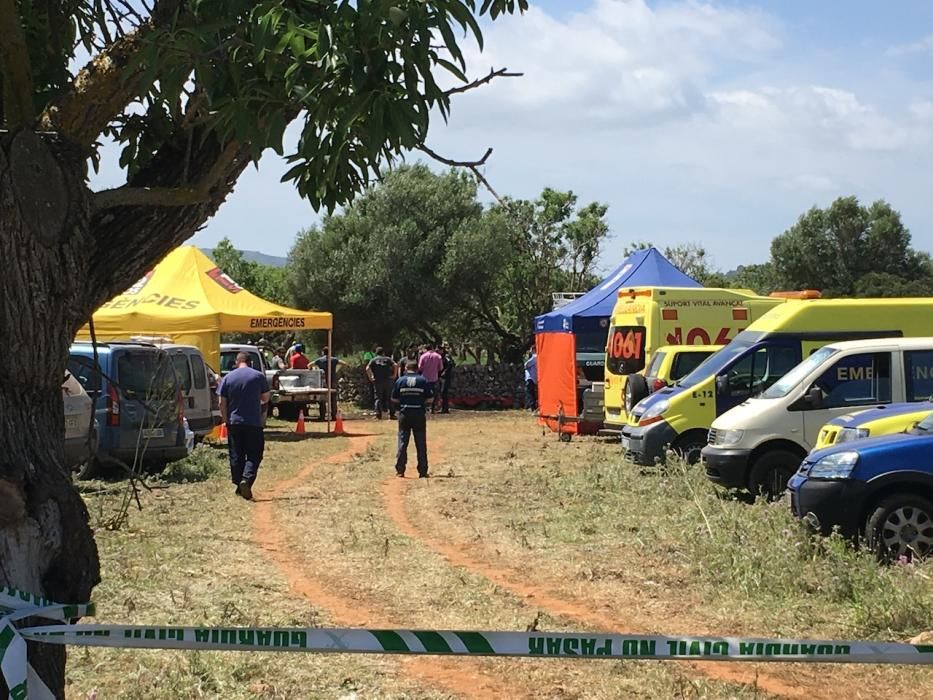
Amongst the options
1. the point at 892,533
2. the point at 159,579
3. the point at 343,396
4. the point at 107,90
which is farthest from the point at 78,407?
the point at 343,396

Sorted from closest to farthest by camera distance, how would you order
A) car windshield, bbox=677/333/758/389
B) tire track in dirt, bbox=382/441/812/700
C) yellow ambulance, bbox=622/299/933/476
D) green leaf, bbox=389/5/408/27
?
green leaf, bbox=389/5/408/27, tire track in dirt, bbox=382/441/812/700, yellow ambulance, bbox=622/299/933/476, car windshield, bbox=677/333/758/389

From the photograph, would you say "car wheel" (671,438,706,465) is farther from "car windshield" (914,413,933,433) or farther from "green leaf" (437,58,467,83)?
"green leaf" (437,58,467,83)

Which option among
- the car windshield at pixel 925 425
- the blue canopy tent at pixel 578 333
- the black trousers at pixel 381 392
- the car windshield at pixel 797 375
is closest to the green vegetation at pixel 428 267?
the black trousers at pixel 381 392

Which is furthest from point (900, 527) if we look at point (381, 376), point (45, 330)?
point (381, 376)

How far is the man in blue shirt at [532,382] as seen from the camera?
97.2 ft

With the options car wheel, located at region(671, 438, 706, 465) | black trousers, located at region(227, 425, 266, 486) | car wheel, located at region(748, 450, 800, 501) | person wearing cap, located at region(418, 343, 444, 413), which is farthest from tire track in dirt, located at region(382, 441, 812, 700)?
person wearing cap, located at region(418, 343, 444, 413)

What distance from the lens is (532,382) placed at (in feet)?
99.7

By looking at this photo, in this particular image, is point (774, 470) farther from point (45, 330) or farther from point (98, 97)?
point (45, 330)

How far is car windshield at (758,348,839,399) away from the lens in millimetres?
12367

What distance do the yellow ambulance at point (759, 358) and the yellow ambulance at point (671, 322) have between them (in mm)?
3400

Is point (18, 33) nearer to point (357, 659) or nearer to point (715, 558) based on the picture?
point (357, 659)

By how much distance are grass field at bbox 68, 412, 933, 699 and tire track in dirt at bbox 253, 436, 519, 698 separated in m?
0.02

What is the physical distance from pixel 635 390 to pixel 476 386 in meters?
17.9

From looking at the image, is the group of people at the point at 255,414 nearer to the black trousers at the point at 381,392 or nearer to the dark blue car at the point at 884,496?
the dark blue car at the point at 884,496
